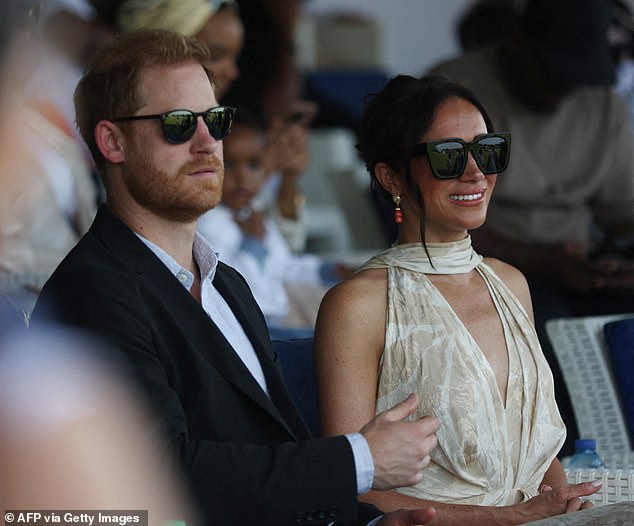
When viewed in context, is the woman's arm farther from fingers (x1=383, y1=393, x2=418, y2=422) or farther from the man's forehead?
the man's forehead

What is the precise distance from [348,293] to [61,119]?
2526mm

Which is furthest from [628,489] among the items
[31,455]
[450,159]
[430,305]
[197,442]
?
[31,455]

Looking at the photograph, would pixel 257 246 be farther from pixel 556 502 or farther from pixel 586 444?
pixel 556 502

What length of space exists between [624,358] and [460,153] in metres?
1.15

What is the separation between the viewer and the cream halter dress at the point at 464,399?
2.55 meters

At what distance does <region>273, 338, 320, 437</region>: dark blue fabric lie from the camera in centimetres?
295

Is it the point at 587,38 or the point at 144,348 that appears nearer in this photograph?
the point at 144,348

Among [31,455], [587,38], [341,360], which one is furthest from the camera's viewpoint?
[587,38]

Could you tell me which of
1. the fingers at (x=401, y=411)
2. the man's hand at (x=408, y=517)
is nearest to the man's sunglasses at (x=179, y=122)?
the fingers at (x=401, y=411)

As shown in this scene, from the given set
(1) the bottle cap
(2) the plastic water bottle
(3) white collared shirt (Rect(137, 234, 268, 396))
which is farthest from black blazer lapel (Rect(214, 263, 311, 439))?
(1) the bottle cap

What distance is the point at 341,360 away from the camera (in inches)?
Result: 100

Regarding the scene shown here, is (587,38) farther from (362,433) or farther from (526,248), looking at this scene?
(362,433)

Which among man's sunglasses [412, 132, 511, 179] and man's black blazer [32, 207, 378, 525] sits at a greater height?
man's sunglasses [412, 132, 511, 179]

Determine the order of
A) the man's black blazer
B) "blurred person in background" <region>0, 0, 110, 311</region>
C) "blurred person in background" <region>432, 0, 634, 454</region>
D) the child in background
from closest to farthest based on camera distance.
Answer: the man's black blazer
"blurred person in background" <region>0, 0, 110, 311</region>
"blurred person in background" <region>432, 0, 634, 454</region>
the child in background
